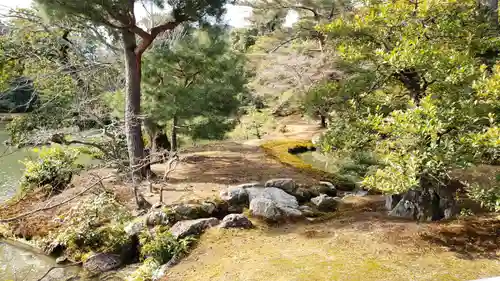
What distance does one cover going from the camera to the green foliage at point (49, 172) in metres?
8.74

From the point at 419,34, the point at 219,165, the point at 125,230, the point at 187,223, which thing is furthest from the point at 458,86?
the point at 219,165

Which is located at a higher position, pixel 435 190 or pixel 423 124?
pixel 423 124

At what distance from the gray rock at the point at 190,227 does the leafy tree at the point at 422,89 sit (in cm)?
238

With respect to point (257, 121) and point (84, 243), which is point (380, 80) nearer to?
point (84, 243)

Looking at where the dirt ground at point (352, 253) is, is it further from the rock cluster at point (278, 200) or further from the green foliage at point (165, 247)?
the rock cluster at point (278, 200)

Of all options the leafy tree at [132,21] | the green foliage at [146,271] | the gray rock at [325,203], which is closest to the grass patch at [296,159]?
the gray rock at [325,203]

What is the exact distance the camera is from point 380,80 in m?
5.97

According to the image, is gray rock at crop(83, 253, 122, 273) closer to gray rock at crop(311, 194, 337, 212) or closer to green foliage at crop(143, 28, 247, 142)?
green foliage at crop(143, 28, 247, 142)

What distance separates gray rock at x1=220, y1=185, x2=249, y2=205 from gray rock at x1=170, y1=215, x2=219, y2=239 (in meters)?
1.15

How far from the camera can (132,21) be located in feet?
26.0

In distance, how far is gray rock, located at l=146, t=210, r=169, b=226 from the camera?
247 inches

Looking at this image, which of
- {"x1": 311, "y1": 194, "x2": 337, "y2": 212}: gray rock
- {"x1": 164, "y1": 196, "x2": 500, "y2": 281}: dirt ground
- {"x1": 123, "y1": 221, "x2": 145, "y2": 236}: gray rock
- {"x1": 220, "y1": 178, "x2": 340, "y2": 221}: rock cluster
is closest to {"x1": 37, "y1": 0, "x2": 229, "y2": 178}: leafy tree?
{"x1": 123, "y1": 221, "x2": 145, "y2": 236}: gray rock

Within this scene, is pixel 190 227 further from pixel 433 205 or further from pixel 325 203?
pixel 433 205

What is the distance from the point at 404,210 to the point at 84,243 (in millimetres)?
5605
